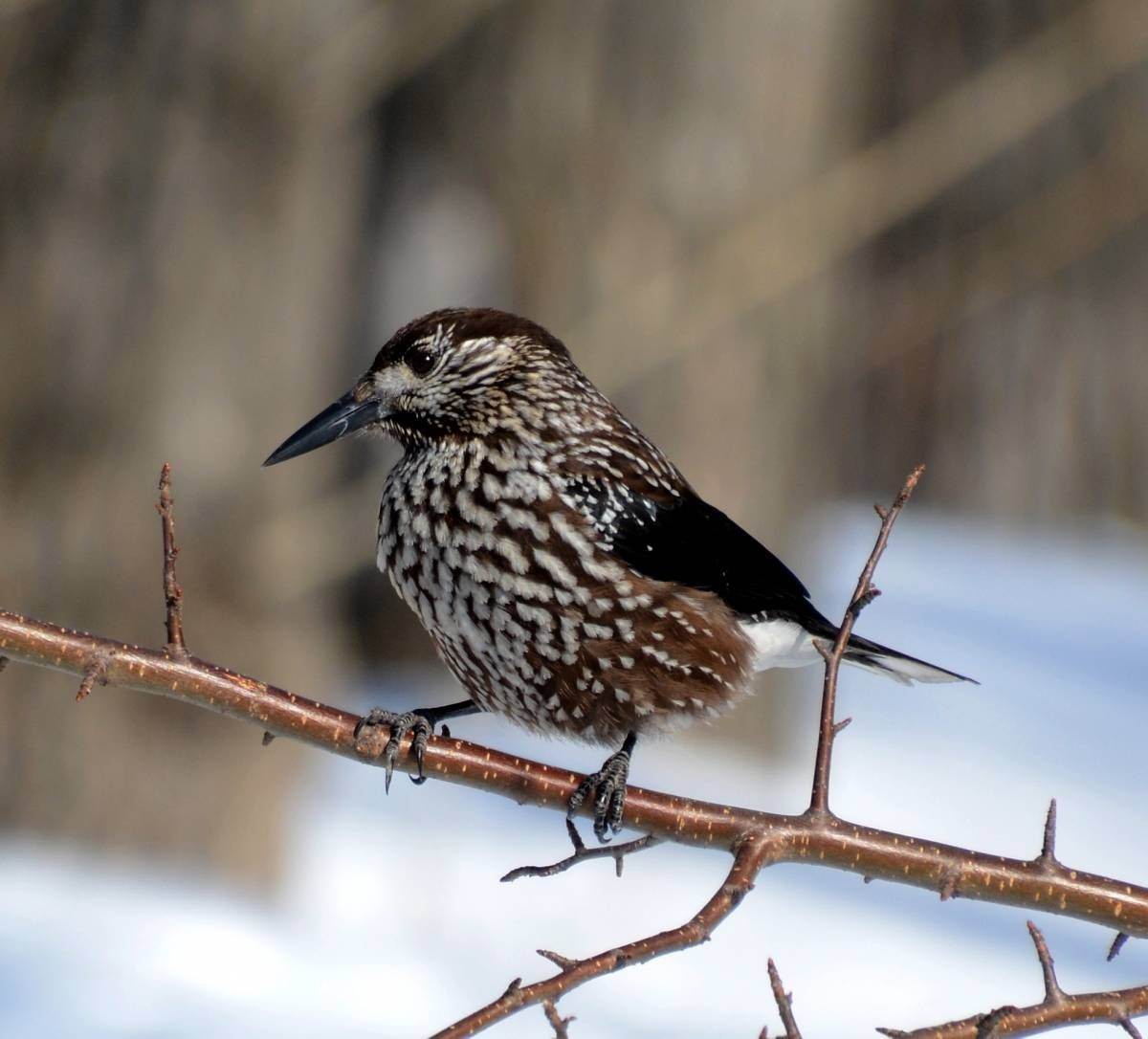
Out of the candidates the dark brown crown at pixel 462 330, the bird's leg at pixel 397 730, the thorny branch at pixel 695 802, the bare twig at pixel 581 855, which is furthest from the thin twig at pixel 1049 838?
the dark brown crown at pixel 462 330

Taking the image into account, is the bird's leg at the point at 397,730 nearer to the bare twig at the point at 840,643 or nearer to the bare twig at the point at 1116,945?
the bare twig at the point at 840,643

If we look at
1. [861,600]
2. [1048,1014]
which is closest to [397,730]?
[861,600]

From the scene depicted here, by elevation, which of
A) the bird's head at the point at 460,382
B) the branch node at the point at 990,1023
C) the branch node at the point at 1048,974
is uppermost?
the bird's head at the point at 460,382

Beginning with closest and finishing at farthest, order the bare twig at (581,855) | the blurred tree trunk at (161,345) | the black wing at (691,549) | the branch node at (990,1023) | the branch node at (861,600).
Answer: the branch node at (990,1023) < the branch node at (861,600) < the bare twig at (581,855) < the black wing at (691,549) < the blurred tree trunk at (161,345)

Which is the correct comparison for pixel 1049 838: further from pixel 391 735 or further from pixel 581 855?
pixel 391 735

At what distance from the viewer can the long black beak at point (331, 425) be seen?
255 cm

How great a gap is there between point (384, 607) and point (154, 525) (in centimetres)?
260

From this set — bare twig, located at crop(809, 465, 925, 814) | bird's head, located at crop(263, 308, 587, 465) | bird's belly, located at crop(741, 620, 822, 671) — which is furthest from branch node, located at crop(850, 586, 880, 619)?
bird's head, located at crop(263, 308, 587, 465)

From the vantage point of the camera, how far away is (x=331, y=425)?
2.75 m

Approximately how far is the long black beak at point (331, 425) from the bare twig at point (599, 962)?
0.91 metres

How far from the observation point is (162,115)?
17.0ft

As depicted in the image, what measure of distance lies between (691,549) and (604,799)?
57 centimetres

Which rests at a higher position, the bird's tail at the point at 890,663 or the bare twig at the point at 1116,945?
the bird's tail at the point at 890,663

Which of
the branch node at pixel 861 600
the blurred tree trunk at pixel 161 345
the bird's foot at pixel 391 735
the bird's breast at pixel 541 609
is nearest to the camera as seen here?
the branch node at pixel 861 600
